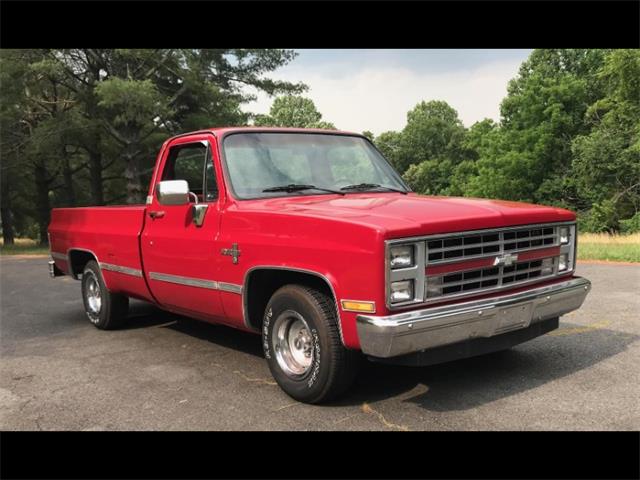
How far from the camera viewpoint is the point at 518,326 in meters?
4.11

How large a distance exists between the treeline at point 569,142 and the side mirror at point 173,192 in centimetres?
2888

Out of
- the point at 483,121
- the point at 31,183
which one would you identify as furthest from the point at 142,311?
the point at 483,121

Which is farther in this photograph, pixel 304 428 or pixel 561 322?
pixel 561 322

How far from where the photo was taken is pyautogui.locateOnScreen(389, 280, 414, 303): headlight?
365cm

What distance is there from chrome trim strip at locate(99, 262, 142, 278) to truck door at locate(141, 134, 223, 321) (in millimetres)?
249

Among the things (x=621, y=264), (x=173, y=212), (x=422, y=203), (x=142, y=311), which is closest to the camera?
(x=422, y=203)

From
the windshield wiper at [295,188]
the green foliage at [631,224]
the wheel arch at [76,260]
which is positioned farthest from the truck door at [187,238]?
the green foliage at [631,224]

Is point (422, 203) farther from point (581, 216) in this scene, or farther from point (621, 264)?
point (581, 216)

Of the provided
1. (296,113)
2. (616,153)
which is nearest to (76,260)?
(616,153)

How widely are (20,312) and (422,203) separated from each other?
666cm

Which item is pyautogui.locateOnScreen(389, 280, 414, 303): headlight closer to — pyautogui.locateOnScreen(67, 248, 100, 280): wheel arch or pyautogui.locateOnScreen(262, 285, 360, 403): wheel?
pyautogui.locateOnScreen(262, 285, 360, 403): wheel

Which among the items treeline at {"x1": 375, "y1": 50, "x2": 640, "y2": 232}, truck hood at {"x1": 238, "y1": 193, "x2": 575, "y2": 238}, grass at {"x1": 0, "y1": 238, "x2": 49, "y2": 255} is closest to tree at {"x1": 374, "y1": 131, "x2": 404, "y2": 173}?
treeline at {"x1": 375, "y1": 50, "x2": 640, "y2": 232}

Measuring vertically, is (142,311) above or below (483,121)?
below

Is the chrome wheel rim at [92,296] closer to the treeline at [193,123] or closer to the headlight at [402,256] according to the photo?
the headlight at [402,256]
